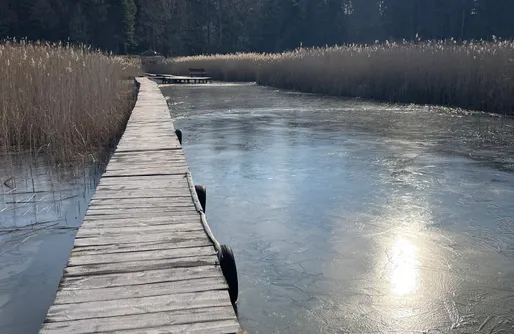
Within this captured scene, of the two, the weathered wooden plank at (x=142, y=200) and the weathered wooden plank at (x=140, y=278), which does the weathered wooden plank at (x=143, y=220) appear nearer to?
the weathered wooden plank at (x=142, y=200)

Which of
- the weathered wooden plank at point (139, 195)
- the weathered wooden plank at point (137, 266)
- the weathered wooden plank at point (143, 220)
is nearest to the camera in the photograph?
the weathered wooden plank at point (137, 266)

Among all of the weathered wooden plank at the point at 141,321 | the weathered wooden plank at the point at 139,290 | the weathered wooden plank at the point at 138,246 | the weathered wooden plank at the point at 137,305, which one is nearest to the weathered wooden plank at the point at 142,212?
the weathered wooden plank at the point at 138,246

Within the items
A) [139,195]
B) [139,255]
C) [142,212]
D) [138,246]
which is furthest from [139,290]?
[139,195]

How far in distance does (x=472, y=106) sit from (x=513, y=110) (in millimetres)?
1003

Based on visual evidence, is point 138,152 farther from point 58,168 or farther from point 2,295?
point 2,295

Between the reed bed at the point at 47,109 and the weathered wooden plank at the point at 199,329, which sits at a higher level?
the reed bed at the point at 47,109

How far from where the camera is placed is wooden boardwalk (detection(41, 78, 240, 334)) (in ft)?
5.50

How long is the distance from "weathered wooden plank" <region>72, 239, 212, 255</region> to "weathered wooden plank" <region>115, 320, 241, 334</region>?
2.37ft

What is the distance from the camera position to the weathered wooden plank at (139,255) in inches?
85.8

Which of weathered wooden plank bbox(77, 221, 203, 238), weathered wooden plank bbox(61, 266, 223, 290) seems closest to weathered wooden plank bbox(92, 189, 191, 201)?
weathered wooden plank bbox(77, 221, 203, 238)

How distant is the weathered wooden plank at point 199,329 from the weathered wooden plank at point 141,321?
18 millimetres

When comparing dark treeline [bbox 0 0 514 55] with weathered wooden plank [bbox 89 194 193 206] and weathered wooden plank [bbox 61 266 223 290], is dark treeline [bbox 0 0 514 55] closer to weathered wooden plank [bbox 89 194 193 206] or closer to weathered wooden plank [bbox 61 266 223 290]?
weathered wooden plank [bbox 89 194 193 206]

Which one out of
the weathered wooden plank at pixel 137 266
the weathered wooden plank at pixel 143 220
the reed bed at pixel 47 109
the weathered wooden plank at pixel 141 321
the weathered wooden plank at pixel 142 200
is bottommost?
the weathered wooden plank at pixel 141 321

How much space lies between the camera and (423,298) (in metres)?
2.67
